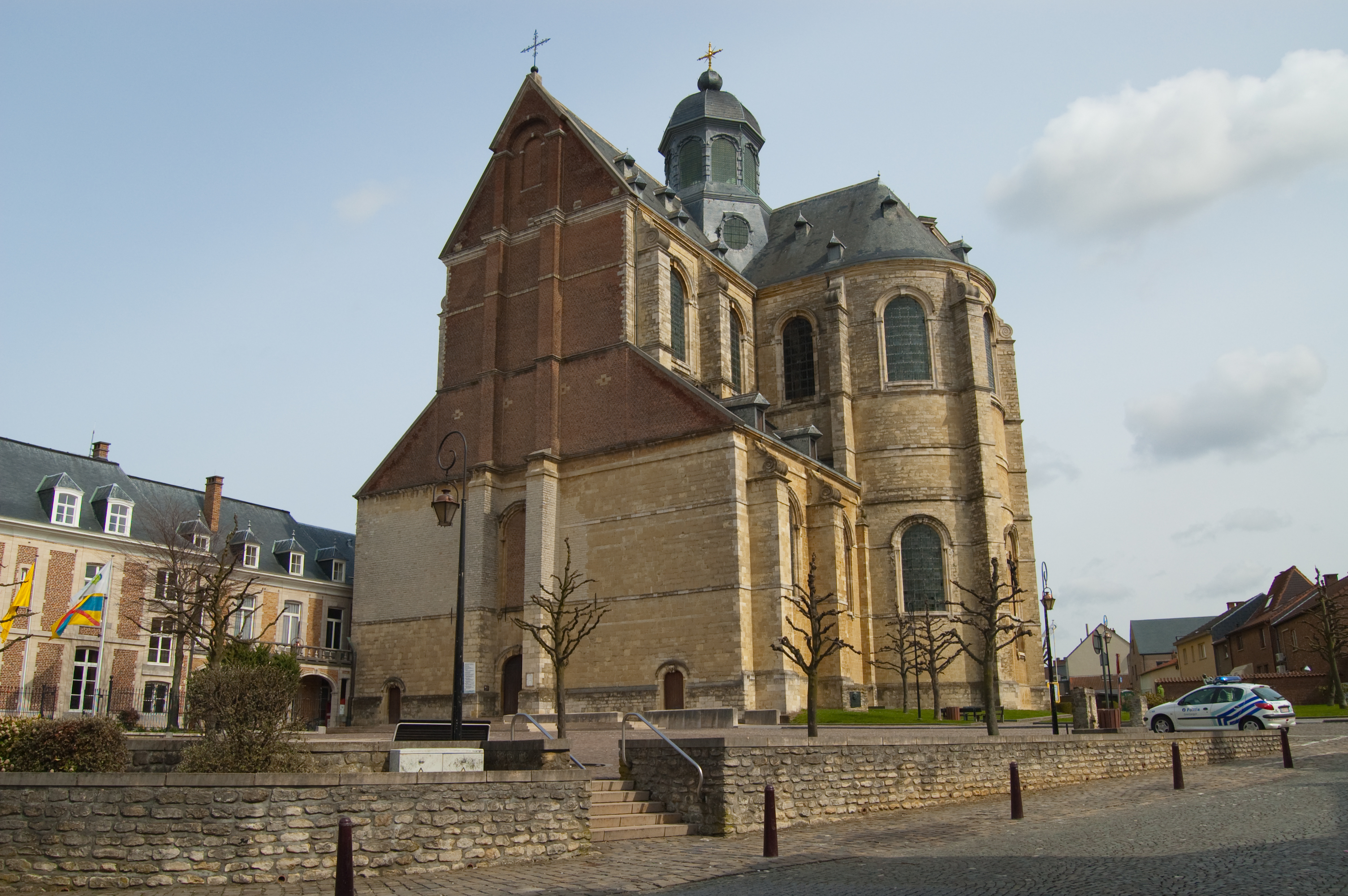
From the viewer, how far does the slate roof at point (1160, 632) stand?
8988 centimetres

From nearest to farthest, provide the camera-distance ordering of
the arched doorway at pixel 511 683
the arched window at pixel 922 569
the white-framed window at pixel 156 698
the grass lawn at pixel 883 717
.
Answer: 1. the grass lawn at pixel 883 717
2. the arched doorway at pixel 511 683
3. the white-framed window at pixel 156 698
4. the arched window at pixel 922 569

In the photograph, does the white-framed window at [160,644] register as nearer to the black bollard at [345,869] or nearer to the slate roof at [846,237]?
the slate roof at [846,237]

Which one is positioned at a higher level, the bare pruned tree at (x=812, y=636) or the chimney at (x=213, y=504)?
the chimney at (x=213, y=504)

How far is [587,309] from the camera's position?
34125 millimetres

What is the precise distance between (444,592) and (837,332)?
54.0ft

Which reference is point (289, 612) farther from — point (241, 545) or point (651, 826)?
point (651, 826)

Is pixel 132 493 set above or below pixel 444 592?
above

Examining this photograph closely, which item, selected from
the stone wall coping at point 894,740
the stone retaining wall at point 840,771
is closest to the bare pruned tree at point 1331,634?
the stone wall coping at point 894,740

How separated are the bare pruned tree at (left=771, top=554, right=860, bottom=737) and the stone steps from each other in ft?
24.4

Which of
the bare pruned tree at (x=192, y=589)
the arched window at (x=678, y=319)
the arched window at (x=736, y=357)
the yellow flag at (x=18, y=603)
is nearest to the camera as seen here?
the bare pruned tree at (x=192, y=589)

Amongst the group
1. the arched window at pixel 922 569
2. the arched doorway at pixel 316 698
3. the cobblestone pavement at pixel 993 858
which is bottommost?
the cobblestone pavement at pixel 993 858

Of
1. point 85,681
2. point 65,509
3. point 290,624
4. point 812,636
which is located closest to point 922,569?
point 812,636

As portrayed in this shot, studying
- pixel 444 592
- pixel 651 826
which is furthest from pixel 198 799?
pixel 444 592

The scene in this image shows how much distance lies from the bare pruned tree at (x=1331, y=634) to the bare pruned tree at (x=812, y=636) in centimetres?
1575
